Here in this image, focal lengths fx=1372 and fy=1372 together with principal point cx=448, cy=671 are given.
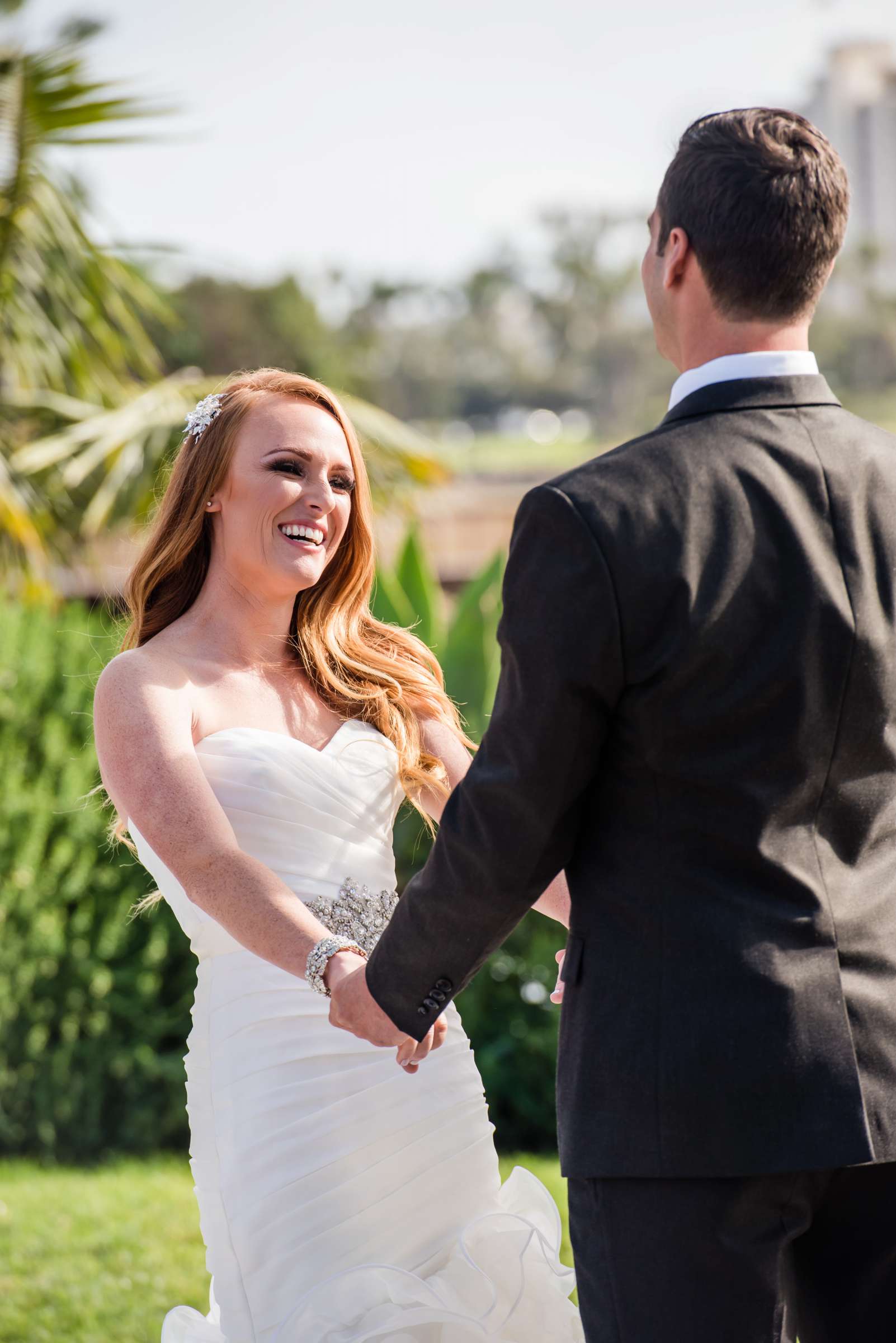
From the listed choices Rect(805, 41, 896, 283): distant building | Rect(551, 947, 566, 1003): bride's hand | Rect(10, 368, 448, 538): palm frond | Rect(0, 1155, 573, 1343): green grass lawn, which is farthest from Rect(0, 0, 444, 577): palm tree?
Rect(805, 41, 896, 283): distant building

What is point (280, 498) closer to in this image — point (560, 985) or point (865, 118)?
point (560, 985)

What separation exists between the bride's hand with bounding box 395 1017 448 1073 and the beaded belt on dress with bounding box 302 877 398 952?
0.73 feet

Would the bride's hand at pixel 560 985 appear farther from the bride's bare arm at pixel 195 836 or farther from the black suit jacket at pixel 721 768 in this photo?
the bride's bare arm at pixel 195 836

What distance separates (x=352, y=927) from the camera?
274 cm

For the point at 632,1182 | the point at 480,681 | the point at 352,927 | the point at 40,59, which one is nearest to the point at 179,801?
the point at 352,927

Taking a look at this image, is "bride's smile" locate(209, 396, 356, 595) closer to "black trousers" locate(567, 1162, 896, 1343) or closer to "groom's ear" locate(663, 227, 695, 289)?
"groom's ear" locate(663, 227, 695, 289)

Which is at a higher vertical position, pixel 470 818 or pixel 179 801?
pixel 470 818

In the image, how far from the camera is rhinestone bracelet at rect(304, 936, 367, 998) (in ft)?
8.16

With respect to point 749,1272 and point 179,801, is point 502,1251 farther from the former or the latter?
point 179,801

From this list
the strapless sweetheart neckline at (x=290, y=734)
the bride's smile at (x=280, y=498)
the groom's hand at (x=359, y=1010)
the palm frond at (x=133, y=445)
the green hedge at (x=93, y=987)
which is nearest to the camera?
the groom's hand at (x=359, y=1010)

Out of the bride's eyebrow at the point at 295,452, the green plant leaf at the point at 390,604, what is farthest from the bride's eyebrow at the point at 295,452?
the green plant leaf at the point at 390,604

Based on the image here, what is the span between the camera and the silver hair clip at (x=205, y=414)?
3035 mm

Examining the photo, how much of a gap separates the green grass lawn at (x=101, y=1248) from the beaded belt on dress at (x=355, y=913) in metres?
2.23

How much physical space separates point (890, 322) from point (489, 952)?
232ft
